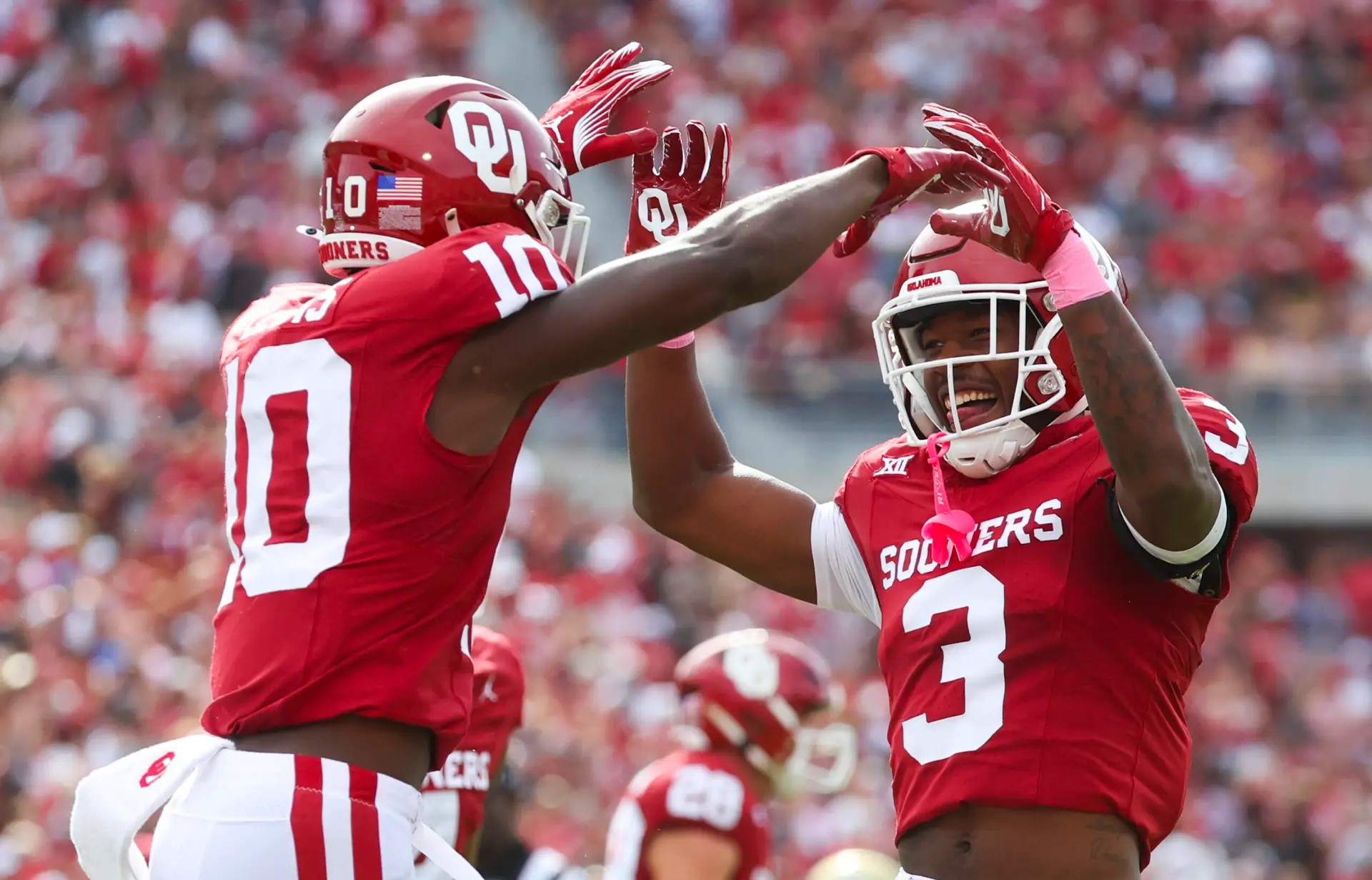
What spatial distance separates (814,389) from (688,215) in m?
8.35

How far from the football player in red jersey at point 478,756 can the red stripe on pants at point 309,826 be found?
1522mm

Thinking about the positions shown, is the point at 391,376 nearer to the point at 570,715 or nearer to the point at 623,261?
the point at 623,261

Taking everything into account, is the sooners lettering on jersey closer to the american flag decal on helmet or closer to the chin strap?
the chin strap

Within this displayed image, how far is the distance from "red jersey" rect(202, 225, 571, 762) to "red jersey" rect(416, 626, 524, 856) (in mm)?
1455

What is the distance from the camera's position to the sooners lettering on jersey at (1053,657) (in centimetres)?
307

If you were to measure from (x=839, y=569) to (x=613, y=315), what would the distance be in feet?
3.20

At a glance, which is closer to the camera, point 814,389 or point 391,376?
point 391,376

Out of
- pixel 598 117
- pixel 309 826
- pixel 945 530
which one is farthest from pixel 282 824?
pixel 598 117

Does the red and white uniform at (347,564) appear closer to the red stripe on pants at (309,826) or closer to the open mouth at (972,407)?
the red stripe on pants at (309,826)

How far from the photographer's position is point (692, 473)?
3.73 meters

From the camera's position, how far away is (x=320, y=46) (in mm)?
15094

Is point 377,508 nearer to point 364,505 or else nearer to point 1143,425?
point 364,505

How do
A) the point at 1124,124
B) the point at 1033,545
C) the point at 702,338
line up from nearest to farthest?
the point at 1033,545
the point at 702,338
the point at 1124,124

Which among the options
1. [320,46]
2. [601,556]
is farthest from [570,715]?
[320,46]
